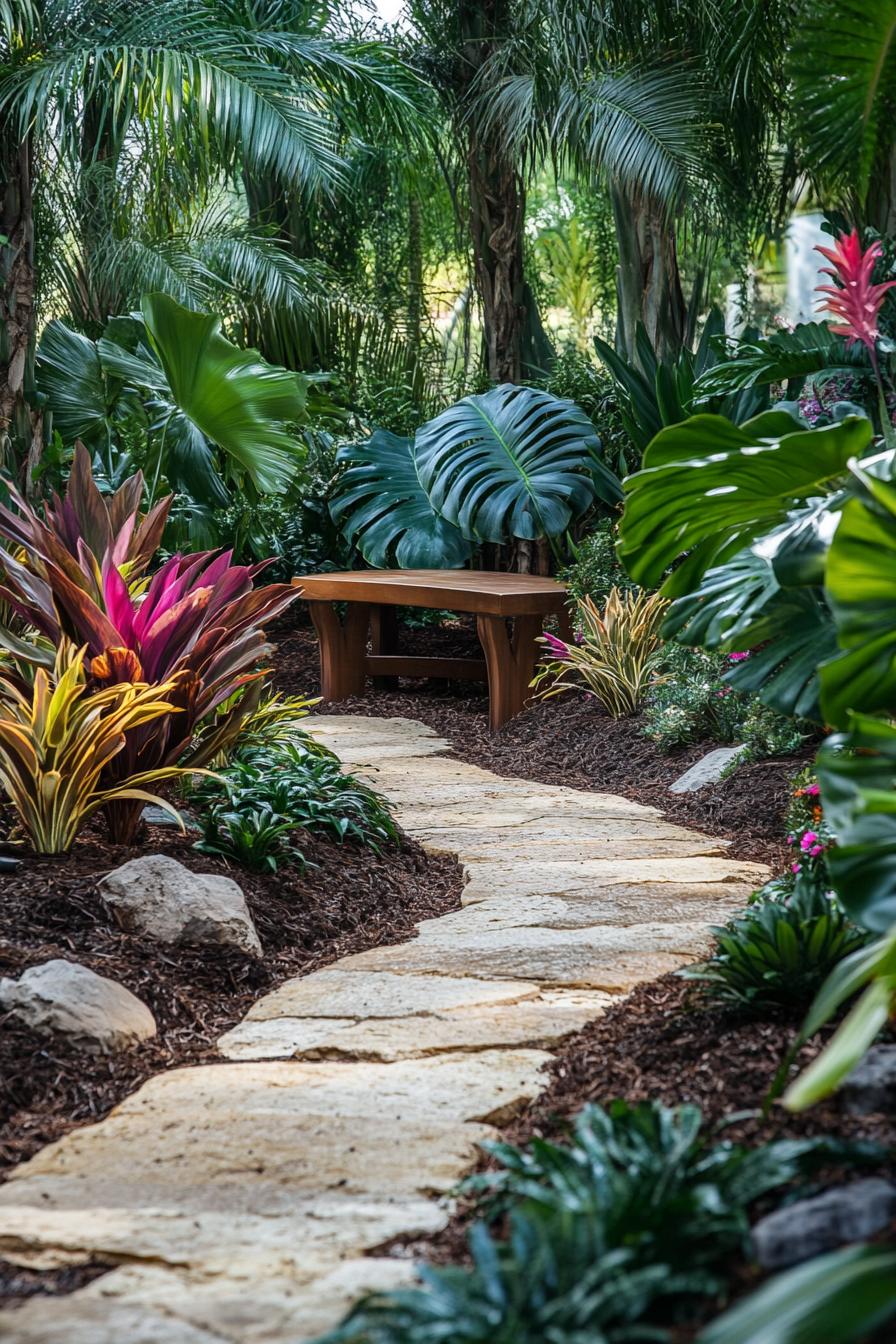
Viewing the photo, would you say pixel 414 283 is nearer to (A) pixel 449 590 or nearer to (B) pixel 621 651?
(A) pixel 449 590

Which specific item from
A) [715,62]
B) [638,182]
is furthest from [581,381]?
[715,62]

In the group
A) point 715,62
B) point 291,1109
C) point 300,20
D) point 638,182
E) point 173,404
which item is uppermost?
point 300,20

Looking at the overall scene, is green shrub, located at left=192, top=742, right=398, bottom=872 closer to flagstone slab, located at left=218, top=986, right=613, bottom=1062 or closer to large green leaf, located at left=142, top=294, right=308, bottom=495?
flagstone slab, located at left=218, top=986, right=613, bottom=1062

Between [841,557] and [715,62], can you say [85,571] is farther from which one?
[715,62]

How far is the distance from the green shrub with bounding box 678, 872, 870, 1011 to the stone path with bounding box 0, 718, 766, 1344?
14.7 inches

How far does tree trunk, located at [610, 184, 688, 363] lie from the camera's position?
311 inches

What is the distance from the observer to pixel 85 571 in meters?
4.01

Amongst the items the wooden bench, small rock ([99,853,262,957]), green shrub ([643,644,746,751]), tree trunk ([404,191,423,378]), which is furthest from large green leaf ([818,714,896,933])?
tree trunk ([404,191,423,378])

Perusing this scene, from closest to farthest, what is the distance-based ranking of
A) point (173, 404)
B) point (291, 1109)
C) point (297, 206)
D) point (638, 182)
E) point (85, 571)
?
point (291, 1109)
point (85, 571)
point (173, 404)
point (638, 182)
point (297, 206)

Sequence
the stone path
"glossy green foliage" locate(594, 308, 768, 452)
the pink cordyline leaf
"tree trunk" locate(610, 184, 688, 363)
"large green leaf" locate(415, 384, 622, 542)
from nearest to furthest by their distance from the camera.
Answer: the stone path, the pink cordyline leaf, "glossy green foliage" locate(594, 308, 768, 452), "large green leaf" locate(415, 384, 622, 542), "tree trunk" locate(610, 184, 688, 363)

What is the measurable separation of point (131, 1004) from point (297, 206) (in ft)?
30.6

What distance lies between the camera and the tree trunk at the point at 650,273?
790 centimetres

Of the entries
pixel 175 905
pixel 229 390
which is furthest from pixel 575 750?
pixel 175 905

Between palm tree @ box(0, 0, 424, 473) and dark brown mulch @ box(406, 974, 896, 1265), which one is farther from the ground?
palm tree @ box(0, 0, 424, 473)
